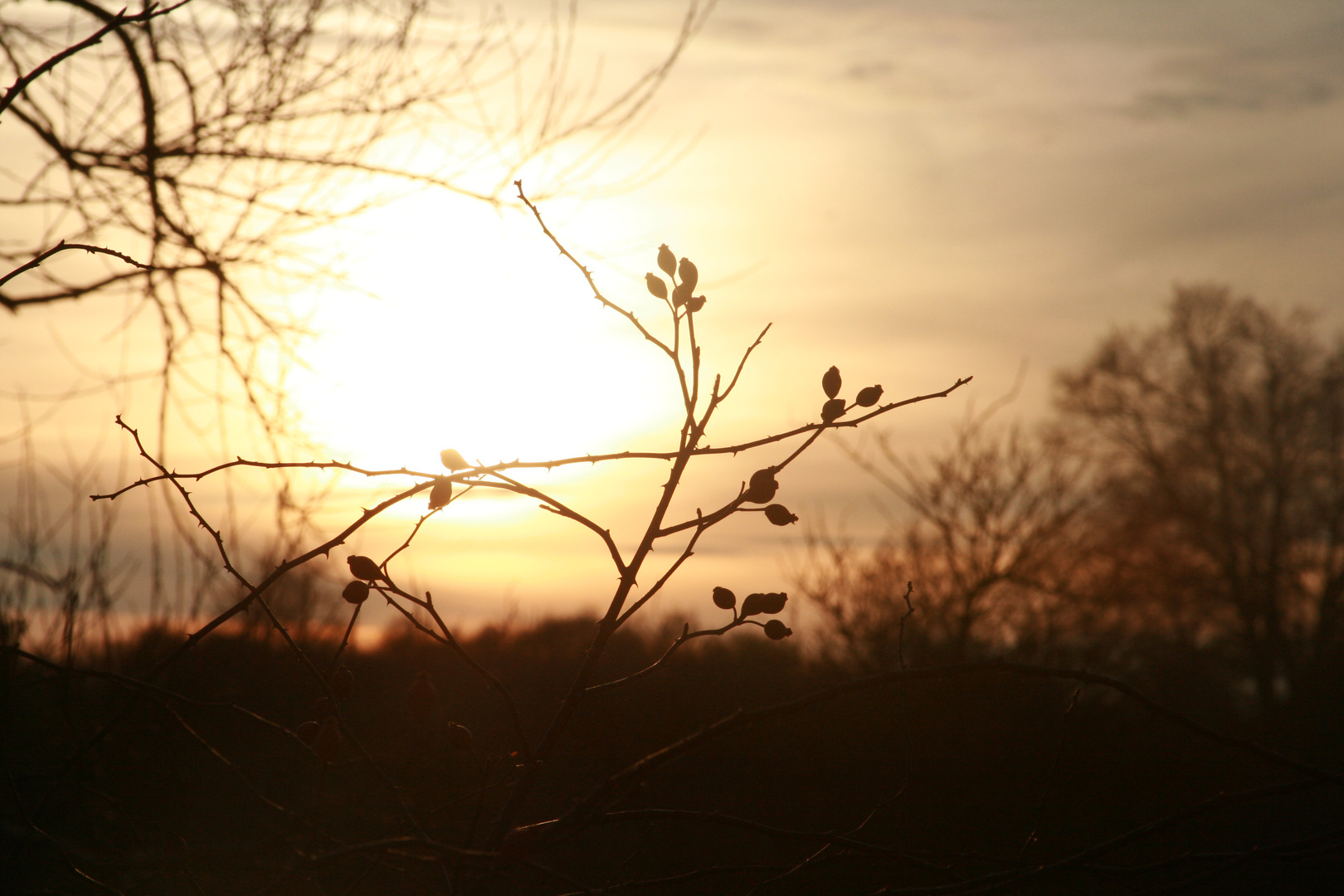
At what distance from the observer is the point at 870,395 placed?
1.22 m

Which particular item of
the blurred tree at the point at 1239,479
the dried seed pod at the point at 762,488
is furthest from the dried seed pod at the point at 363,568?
the blurred tree at the point at 1239,479

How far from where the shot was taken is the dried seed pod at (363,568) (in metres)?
1.14

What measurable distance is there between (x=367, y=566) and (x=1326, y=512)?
63.8 feet

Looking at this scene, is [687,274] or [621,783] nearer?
[621,783]

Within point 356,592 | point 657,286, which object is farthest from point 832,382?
point 356,592

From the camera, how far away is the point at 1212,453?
666 inches

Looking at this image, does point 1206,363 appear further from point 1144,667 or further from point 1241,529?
point 1144,667

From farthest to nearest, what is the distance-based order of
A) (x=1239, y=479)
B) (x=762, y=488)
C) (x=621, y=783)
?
(x=1239, y=479) → (x=762, y=488) → (x=621, y=783)

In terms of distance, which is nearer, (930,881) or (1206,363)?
(930,881)

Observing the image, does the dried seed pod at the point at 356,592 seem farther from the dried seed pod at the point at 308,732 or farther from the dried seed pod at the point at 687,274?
the dried seed pod at the point at 687,274

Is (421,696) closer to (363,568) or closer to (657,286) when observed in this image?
(363,568)

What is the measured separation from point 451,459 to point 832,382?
51cm

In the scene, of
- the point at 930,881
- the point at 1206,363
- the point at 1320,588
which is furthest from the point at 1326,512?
the point at 930,881

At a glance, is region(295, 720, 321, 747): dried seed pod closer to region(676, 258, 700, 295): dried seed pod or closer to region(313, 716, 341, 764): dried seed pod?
region(313, 716, 341, 764): dried seed pod
